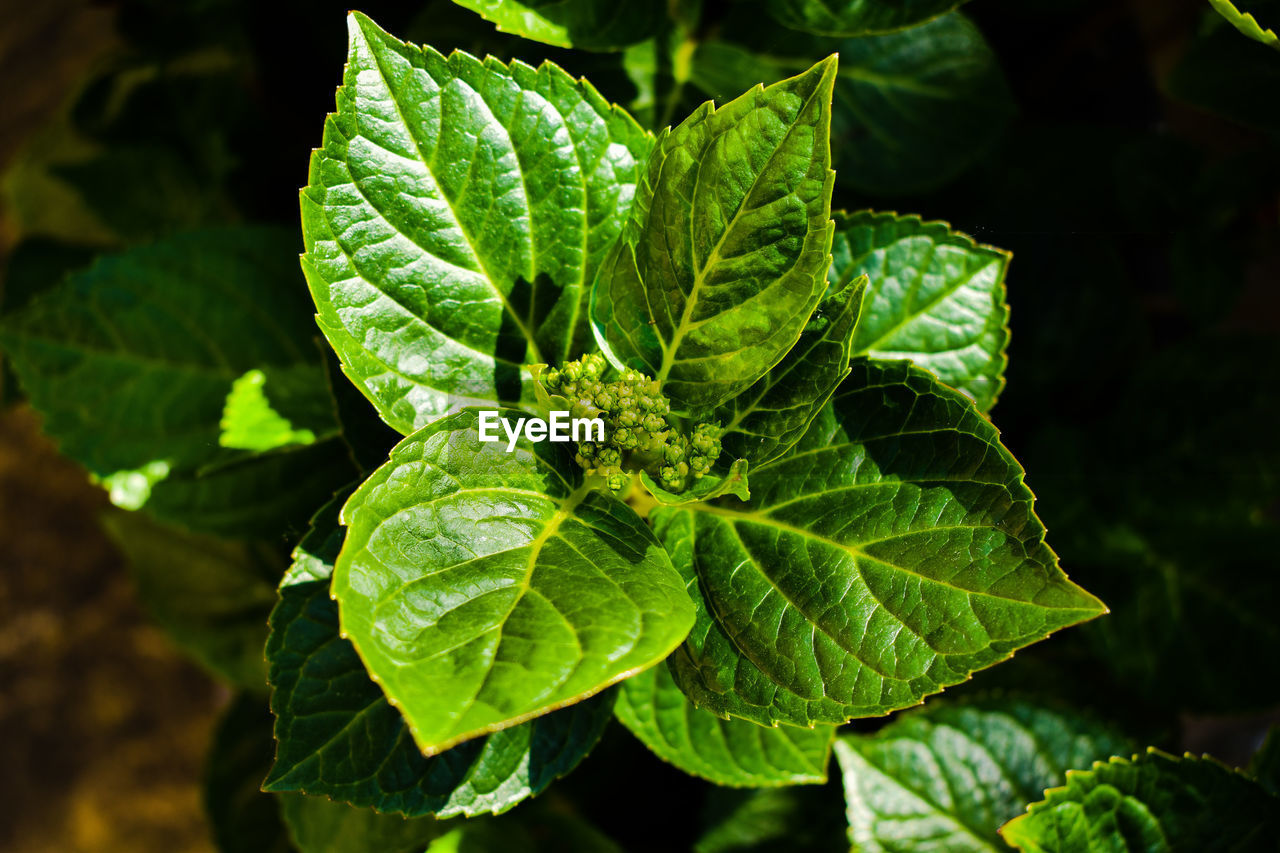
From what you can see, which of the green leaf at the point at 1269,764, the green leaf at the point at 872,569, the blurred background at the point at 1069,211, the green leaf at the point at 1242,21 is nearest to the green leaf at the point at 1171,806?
the green leaf at the point at 1269,764

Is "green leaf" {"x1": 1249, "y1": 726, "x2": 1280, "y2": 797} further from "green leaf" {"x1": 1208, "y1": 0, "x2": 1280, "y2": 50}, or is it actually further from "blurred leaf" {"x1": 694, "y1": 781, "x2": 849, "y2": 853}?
"green leaf" {"x1": 1208, "y1": 0, "x2": 1280, "y2": 50}

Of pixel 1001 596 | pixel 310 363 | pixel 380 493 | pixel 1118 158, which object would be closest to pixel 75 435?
pixel 310 363

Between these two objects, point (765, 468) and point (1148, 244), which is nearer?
point (765, 468)

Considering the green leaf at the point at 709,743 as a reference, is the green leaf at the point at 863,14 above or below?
above

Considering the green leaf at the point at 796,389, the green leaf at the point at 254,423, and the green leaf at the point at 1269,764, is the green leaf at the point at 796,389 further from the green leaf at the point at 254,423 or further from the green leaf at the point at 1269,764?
the green leaf at the point at 1269,764

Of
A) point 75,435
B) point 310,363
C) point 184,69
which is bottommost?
point 75,435

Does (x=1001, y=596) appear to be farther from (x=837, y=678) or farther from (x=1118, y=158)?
(x=1118, y=158)

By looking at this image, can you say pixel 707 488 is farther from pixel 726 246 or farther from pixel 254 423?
pixel 254 423

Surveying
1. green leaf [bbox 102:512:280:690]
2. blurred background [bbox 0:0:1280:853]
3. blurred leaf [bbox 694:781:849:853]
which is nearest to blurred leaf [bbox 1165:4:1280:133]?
blurred background [bbox 0:0:1280:853]
